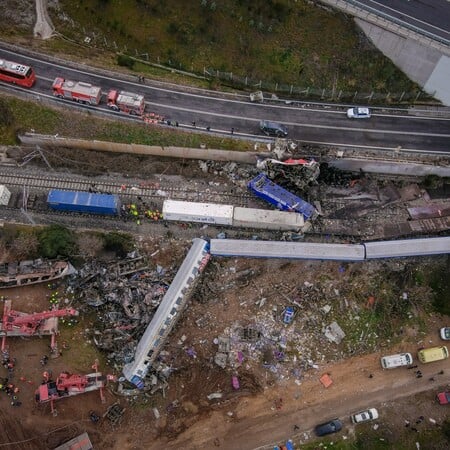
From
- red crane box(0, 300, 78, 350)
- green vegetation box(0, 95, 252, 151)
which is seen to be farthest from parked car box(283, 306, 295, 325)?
red crane box(0, 300, 78, 350)

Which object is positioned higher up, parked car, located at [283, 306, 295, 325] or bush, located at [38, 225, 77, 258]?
parked car, located at [283, 306, 295, 325]

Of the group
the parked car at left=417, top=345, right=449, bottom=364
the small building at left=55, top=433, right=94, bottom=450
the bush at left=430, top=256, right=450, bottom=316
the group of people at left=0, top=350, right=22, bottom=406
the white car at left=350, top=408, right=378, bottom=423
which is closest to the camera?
the small building at left=55, top=433, right=94, bottom=450

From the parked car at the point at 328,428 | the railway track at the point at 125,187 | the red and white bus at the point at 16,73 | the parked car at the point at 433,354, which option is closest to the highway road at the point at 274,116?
the red and white bus at the point at 16,73

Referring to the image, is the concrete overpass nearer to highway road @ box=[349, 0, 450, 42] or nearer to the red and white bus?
highway road @ box=[349, 0, 450, 42]

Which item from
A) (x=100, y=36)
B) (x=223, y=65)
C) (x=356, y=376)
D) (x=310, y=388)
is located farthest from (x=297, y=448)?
(x=100, y=36)

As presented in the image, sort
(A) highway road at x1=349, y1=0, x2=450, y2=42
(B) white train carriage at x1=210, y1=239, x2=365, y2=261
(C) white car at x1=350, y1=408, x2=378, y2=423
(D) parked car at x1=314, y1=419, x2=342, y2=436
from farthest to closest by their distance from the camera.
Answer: (A) highway road at x1=349, y1=0, x2=450, y2=42 → (B) white train carriage at x1=210, y1=239, x2=365, y2=261 → (C) white car at x1=350, y1=408, x2=378, y2=423 → (D) parked car at x1=314, y1=419, x2=342, y2=436
